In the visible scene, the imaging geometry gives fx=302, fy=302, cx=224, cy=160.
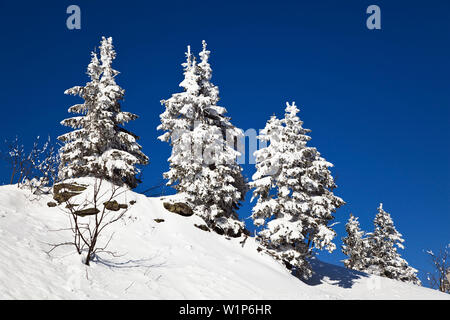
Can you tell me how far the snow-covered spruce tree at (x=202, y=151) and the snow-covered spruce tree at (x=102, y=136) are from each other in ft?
9.33

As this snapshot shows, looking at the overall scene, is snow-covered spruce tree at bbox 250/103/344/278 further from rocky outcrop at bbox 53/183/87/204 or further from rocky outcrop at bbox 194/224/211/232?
rocky outcrop at bbox 53/183/87/204

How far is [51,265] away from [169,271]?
13.2 feet

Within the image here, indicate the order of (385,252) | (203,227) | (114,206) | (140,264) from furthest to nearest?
(385,252) < (203,227) < (114,206) < (140,264)

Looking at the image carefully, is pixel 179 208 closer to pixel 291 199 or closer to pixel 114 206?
pixel 114 206

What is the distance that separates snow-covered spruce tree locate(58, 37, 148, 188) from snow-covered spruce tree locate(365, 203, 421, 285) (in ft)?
80.1

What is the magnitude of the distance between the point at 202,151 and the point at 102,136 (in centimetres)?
681

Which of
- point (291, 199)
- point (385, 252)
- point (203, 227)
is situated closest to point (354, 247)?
point (385, 252)

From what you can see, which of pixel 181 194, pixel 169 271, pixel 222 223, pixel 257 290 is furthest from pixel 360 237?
pixel 169 271

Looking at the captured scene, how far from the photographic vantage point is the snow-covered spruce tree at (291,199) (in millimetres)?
18172

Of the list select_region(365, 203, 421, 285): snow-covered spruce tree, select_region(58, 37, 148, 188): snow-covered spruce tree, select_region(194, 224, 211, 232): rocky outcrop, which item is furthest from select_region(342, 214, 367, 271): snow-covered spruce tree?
select_region(58, 37, 148, 188): snow-covered spruce tree

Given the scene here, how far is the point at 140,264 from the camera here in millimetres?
10961

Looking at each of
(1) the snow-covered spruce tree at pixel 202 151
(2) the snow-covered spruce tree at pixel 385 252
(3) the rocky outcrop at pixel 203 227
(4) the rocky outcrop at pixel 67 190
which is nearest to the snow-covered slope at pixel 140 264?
(3) the rocky outcrop at pixel 203 227

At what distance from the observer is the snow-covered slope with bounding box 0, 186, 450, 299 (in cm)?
780

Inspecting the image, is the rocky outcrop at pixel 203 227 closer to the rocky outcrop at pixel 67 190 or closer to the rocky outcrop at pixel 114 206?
the rocky outcrop at pixel 114 206
